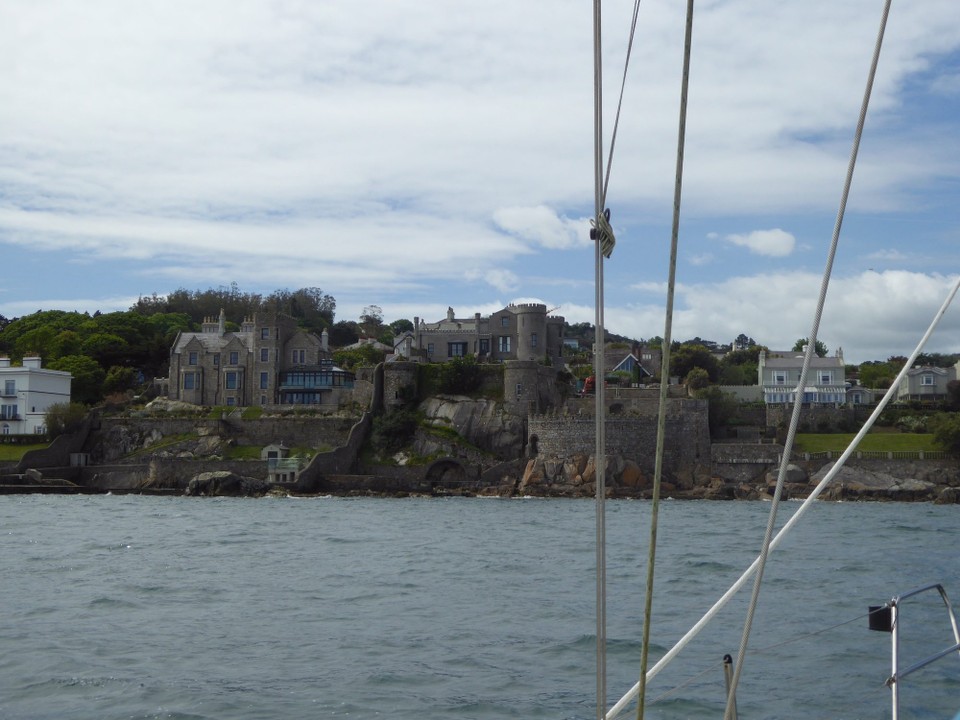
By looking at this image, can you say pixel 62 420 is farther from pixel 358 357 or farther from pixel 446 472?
pixel 358 357

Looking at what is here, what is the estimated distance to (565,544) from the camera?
98.0 feet

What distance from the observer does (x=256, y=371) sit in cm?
6812

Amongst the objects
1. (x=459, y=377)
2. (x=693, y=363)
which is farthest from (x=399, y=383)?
(x=693, y=363)

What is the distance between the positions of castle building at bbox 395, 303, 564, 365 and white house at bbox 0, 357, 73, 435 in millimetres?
22344

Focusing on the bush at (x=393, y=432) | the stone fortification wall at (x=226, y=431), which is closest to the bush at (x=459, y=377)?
the bush at (x=393, y=432)

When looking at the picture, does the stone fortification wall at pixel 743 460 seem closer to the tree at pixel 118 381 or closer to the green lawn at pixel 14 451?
the green lawn at pixel 14 451

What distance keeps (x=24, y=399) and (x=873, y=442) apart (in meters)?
50.2

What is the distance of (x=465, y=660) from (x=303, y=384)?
5408 cm

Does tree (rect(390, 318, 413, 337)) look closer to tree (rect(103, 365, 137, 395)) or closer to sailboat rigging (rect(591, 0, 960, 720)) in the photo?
tree (rect(103, 365, 137, 395))

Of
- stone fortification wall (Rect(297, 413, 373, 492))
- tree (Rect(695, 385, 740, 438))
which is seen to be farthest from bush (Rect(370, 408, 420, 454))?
tree (Rect(695, 385, 740, 438))

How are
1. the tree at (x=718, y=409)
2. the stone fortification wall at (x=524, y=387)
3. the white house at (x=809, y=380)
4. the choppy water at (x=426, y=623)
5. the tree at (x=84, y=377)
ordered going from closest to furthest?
the choppy water at (x=426, y=623) < the stone fortification wall at (x=524, y=387) < the tree at (x=718, y=409) < the tree at (x=84, y=377) < the white house at (x=809, y=380)

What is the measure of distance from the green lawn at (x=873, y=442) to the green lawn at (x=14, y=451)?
42.3 meters

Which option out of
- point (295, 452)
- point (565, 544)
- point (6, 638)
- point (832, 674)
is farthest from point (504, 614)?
point (295, 452)

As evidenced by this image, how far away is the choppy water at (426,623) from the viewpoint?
12.7 m
